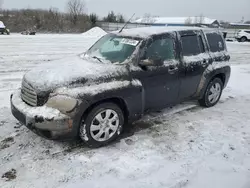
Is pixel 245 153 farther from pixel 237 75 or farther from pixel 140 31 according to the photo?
pixel 237 75

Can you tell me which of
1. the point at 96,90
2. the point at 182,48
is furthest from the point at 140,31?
the point at 96,90

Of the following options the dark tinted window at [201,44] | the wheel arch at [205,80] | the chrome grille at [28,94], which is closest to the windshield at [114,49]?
the chrome grille at [28,94]

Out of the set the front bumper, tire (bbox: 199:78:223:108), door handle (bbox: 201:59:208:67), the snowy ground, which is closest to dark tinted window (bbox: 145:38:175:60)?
door handle (bbox: 201:59:208:67)

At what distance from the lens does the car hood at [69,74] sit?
3.75 m

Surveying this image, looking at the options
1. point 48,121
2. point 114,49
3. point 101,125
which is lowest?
point 101,125

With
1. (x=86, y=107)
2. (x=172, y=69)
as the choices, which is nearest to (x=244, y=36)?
(x=172, y=69)

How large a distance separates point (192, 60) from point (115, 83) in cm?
193

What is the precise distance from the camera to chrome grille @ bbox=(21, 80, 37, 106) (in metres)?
3.78

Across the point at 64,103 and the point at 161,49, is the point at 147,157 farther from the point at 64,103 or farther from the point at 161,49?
the point at 161,49

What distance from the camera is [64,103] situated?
359 centimetres

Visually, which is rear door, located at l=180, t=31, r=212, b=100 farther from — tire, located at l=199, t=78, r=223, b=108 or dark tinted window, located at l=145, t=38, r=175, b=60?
tire, located at l=199, t=78, r=223, b=108

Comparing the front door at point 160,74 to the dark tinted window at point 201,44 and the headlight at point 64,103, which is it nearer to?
the dark tinted window at point 201,44

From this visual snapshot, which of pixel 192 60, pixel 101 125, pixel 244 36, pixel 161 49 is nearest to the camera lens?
pixel 101 125

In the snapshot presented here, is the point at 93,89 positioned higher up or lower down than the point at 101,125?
higher up
